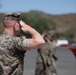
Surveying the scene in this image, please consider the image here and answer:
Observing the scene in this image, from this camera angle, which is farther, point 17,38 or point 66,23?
point 66,23

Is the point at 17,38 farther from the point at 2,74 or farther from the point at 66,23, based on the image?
the point at 66,23

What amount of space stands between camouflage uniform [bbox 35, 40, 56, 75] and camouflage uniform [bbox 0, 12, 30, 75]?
6.81 m

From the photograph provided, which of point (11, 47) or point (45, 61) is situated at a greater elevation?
point (11, 47)

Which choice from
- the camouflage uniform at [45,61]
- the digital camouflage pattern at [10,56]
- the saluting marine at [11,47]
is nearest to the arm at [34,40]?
the saluting marine at [11,47]

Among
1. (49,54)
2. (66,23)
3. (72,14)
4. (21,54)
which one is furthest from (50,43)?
(72,14)

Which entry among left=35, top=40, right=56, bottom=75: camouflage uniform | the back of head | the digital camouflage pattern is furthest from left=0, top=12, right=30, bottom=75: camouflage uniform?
left=35, top=40, right=56, bottom=75: camouflage uniform

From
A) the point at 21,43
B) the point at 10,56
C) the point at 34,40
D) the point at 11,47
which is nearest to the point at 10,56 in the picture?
the point at 10,56

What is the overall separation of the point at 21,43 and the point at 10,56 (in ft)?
0.93

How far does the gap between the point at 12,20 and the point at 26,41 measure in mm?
401

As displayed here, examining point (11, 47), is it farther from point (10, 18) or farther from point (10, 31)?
point (10, 18)

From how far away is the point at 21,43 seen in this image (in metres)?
5.65

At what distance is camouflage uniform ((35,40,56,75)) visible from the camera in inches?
498

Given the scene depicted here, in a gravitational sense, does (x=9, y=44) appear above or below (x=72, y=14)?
above

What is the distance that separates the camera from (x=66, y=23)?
526ft
